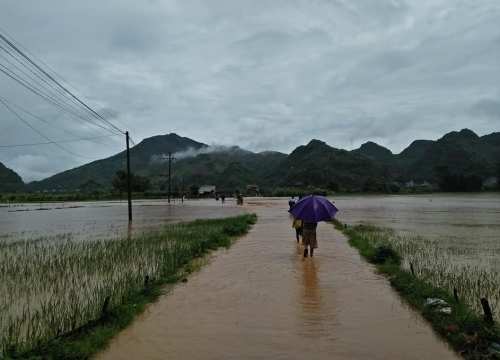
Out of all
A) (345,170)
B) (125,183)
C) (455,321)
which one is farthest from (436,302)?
(345,170)

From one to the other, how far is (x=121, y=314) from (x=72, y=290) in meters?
2.70

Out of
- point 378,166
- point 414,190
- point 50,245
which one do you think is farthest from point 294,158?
point 50,245

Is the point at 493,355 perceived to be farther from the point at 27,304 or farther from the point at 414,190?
the point at 414,190

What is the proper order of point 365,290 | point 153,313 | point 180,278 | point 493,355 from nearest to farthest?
point 493,355
point 153,313
point 365,290
point 180,278

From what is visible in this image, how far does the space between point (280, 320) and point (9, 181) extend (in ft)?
519

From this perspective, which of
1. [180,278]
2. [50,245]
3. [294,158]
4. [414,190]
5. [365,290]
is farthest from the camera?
[294,158]

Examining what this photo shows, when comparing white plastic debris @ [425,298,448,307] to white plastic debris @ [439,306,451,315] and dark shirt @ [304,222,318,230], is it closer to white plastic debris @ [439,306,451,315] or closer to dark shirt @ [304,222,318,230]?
white plastic debris @ [439,306,451,315]

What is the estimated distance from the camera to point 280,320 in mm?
7133

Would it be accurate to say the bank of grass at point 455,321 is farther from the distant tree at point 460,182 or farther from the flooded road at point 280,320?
the distant tree at point 460,182

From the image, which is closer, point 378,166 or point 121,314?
point 121,314

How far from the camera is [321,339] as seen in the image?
6.24 metres

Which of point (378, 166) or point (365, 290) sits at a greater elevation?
point (378, 166)

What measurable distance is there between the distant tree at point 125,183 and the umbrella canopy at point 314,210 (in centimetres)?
9237

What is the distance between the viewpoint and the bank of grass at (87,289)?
592 centimetres
